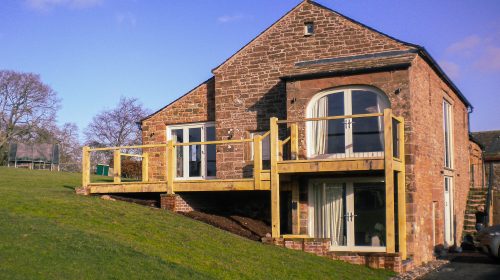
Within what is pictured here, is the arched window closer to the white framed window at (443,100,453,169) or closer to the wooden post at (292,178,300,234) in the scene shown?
the wooden post at (292,178,300,234)

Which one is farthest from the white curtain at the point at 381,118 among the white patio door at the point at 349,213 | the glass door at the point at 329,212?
the glass door at the point at 329,212

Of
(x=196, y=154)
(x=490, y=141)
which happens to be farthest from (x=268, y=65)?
(x=490, y=141)

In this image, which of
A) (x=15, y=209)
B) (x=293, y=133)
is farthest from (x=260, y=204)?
(x=15, y=209)

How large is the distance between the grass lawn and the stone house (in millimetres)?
1635

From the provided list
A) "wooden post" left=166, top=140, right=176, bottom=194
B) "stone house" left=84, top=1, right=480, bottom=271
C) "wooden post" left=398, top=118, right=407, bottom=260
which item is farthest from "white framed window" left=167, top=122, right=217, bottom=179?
"wooden post" left=398, top=118, right=407, bottom=260

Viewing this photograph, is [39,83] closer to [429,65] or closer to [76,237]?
[429,65]

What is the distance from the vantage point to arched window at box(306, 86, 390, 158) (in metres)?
16.5

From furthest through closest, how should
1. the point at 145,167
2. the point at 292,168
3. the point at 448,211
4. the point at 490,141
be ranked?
the point at 490,141 < the point at 448,211 < the point at 145,167 < the point at 292,168

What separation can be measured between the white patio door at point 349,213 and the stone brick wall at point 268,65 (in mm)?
3136

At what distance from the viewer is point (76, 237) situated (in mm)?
10805

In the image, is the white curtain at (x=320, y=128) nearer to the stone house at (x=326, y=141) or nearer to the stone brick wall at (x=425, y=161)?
the stone house at (x=326, y=141)

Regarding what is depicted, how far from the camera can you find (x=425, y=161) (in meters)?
18.0

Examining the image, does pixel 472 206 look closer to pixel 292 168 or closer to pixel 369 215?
pixel 369 215

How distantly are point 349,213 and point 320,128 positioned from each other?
2501mm
